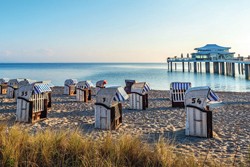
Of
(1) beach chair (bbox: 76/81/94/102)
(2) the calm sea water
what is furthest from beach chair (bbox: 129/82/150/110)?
(2) the calm sea water

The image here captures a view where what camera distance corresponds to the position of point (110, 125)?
6.47 m

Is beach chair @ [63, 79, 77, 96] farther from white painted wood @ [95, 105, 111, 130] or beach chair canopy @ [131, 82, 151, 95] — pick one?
white painted wood @ [95, 105, 111, 130]

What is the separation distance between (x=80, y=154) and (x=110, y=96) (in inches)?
116

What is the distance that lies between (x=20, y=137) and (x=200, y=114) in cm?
416

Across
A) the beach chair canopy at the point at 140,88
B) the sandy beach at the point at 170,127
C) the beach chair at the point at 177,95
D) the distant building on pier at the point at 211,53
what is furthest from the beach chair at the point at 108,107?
the distant building on pier at the point at 211,53

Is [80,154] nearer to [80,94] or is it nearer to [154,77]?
[80,94]

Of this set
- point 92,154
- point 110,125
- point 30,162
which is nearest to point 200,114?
point 110,125

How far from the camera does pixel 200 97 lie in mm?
5750

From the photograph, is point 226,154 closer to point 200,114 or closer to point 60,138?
point 200,114

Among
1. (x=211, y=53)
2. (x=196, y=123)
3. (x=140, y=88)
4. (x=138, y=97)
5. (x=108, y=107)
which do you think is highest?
(x=211, y=53)

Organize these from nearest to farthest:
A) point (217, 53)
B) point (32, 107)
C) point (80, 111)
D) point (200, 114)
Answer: point (200, 114) → point (32, 107) → point (80, 111) → point (217, 53)

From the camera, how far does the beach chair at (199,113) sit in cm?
566

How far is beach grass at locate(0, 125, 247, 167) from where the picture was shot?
11.1ft

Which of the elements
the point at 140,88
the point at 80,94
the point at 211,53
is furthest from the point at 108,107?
the point at 211,53
